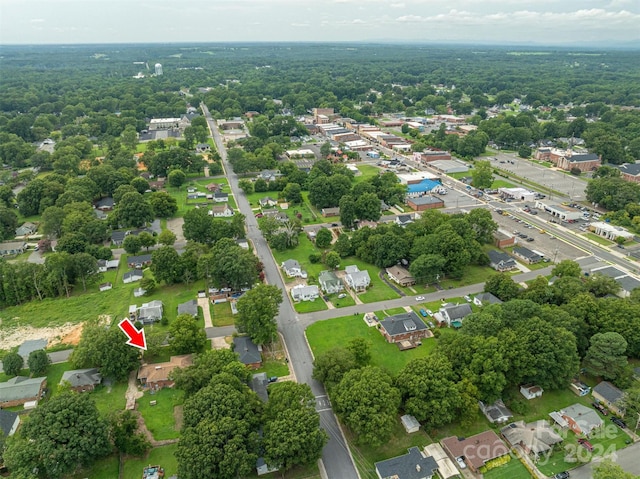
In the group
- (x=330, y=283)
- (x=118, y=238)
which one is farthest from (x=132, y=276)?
(x=330, y=283)

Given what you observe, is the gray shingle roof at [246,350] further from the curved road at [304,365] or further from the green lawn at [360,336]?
the green lawn at [360,336]

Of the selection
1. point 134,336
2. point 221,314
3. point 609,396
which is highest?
point 134,336

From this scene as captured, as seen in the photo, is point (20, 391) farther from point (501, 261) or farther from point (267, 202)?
point (501, 261)

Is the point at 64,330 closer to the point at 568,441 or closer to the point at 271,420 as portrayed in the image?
the point at 271,420

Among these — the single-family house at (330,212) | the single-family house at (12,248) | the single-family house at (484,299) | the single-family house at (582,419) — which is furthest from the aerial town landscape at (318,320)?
the single-family house at (330,212)

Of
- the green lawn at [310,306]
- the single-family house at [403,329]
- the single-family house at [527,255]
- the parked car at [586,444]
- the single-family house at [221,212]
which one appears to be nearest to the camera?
the parked car at [586,444]

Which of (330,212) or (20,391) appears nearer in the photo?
(20,391)
